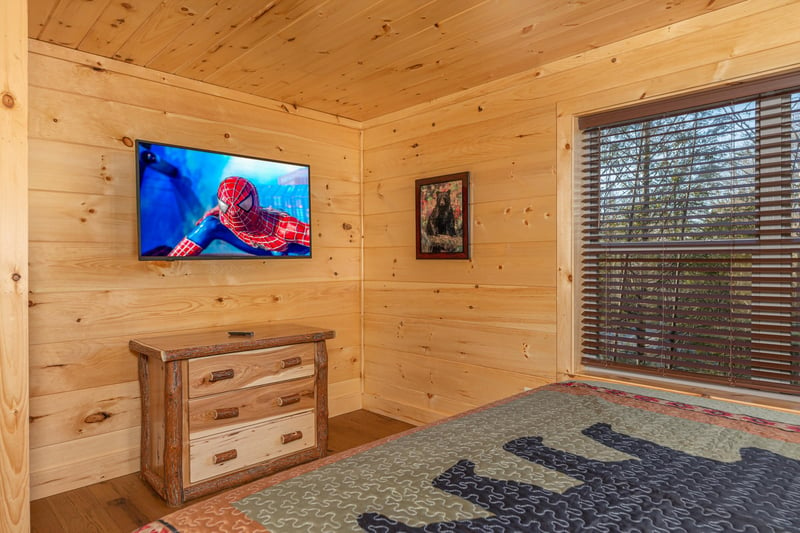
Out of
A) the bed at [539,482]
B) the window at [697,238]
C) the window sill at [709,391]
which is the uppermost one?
the window at [697,238]

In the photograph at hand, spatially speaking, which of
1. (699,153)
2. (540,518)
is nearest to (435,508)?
(540,518)

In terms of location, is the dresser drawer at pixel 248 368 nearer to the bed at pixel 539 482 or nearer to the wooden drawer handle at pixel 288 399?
the wooden drawer handle at pixel 288 399

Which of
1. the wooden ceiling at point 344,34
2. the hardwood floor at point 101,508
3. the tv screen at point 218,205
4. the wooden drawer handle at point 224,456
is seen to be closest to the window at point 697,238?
the wooden ceiling at point 344,34

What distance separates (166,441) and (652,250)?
2.49 metres

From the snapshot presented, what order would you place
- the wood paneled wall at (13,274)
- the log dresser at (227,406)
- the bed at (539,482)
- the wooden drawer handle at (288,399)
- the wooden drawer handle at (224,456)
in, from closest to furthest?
the bed at (539,482), the wood paneled wall at (13,274), the log dresser at (227,406), the wooden drawer handle at (224,456), the wooden drawer handle at (288,399)

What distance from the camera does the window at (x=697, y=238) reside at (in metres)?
2.06

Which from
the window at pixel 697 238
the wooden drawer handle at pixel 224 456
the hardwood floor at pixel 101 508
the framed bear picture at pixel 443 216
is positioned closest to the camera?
the window at pixel 697 238

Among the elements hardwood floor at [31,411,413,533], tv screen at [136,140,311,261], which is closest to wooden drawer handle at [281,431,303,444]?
hardwood floor at [31,411,413,533]

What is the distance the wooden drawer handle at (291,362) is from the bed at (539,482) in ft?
4.75

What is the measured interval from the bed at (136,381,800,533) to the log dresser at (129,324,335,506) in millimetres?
1425

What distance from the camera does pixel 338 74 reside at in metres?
2.92

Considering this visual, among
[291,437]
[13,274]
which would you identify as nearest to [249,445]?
[291,437]

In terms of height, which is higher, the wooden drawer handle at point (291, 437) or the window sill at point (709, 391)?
the window sill at point (709, 391)

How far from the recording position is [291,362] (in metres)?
2.80
